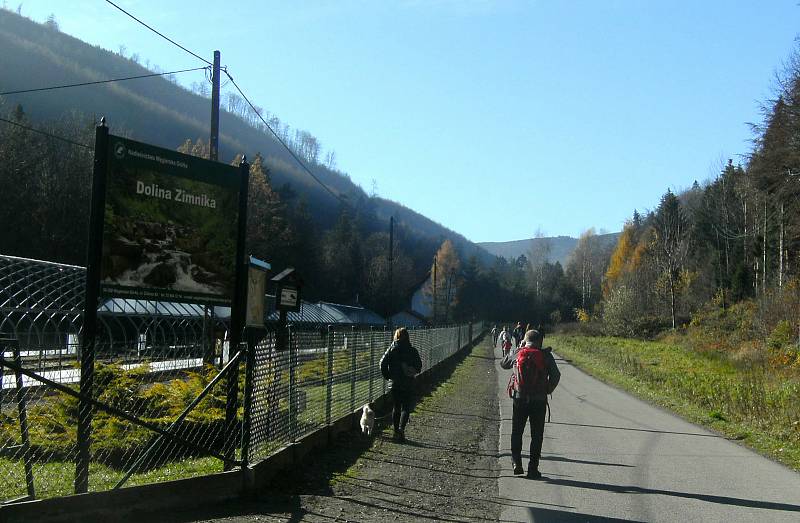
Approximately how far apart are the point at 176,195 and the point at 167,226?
12.5 inches

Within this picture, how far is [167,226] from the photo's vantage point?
778 cm

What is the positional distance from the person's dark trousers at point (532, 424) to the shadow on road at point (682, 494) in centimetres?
35

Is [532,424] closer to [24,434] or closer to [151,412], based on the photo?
[151,412]

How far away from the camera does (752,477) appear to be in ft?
31.3

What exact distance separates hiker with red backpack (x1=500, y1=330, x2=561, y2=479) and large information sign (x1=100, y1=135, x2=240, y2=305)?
11.4 feet

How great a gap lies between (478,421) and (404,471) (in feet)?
19.3

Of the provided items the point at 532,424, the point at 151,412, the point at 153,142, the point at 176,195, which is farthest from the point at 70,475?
the point at 153,142

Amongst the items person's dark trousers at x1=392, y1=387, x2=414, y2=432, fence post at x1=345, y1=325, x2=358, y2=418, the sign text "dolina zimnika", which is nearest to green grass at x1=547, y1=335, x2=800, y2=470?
person's dark trousers at x1=392, y1=387, x2=414, y2=432

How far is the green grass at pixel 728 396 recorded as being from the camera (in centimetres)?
1345

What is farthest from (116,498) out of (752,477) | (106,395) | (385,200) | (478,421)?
(385,200)

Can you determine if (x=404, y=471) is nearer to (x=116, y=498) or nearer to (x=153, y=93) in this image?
(x=116, y=498)

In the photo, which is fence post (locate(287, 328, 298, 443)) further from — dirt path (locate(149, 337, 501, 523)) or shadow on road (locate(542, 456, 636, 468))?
shadow on road (locate(542, 456, 636, 468))

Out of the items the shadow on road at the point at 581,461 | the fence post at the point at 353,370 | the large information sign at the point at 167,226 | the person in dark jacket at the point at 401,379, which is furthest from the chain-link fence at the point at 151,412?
the shadow on road at the point at 581,461

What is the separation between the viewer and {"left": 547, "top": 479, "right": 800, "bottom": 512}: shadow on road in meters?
7.89
